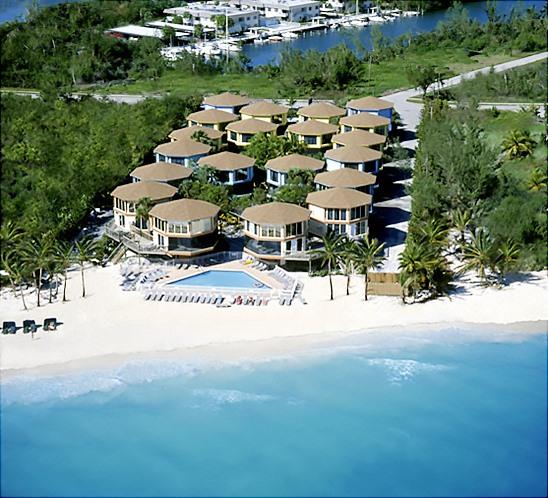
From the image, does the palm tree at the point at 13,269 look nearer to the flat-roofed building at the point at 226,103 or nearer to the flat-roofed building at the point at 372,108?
the flat-roofed building at the point at 226,103

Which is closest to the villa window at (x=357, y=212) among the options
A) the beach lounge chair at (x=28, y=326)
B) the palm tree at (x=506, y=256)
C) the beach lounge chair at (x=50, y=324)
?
the palm tree at (x=506, y=256)

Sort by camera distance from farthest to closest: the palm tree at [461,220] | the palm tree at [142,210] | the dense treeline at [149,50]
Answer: the dense treeline at [149,50]
the palm tree at [142,210]
the palm tree at [461,220]

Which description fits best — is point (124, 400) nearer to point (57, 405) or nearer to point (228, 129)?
point (57, 405)

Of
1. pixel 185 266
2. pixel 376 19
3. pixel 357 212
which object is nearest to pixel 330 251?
pixel 357 212

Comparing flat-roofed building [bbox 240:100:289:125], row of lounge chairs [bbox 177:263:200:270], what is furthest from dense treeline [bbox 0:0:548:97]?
row of lounge chairs [bbox 177:263:200:270]

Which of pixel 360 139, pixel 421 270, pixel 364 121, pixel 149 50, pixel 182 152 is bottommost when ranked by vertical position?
pixel 421 270

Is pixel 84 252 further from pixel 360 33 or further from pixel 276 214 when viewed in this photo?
pixel 360 33

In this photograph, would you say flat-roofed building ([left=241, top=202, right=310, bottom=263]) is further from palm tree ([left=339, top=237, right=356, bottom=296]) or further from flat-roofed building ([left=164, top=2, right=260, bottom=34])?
flat-roofed building ([left=164, top=2, right=260, bottom=34])
